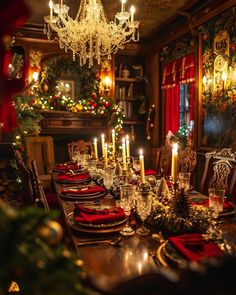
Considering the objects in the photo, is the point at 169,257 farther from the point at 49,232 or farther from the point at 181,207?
the point at 49,232

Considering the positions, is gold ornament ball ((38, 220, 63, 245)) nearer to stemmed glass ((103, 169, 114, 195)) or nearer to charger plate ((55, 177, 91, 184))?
stemmed glass ((103, 169, 114, 195))

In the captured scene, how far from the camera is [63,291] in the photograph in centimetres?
56

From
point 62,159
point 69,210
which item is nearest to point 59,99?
point 62,159

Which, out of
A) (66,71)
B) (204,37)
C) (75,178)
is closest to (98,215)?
(75,178)

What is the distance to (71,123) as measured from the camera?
19.2 ft

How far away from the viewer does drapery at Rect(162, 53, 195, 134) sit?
4.99 m

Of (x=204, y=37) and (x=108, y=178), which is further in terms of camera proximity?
(x=204, y=37)

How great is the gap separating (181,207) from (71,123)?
457 centimetres

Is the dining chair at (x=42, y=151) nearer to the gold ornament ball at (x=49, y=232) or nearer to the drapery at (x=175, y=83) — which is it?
the drapery at (x=175, y=83)

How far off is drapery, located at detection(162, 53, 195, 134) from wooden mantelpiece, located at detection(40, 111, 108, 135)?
125 cm

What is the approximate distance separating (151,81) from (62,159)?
2440mm

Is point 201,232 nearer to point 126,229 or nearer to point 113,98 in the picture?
point 126,229

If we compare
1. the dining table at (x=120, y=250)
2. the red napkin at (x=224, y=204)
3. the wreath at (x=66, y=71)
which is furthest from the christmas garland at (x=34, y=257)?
the wreath at (x=66, y=71)

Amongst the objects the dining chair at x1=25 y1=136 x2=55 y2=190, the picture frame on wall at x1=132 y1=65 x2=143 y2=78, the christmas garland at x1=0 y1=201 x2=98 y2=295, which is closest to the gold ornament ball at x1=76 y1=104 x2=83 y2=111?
the dining chair at x1=25 y1=136 x2=55 y2=190
